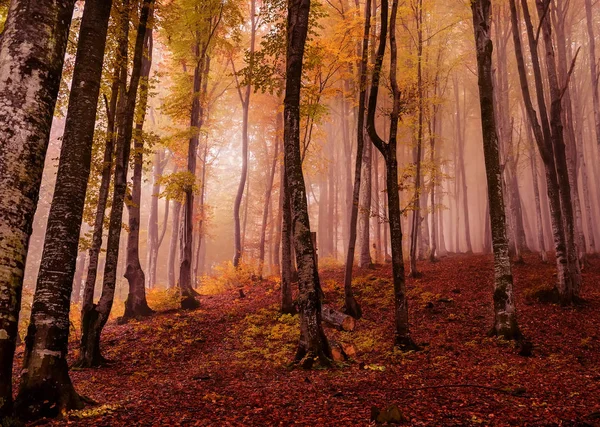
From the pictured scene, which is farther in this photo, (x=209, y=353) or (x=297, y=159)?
(x=209, y=353)

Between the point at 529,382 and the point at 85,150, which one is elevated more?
the point at 85,150

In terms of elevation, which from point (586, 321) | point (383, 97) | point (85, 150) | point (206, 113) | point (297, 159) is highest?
point (383, 97)

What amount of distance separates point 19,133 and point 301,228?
5.03 m

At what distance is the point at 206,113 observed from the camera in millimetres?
22031

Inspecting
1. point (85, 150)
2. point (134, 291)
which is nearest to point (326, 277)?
point (134, 291)

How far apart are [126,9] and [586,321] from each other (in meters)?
14.3

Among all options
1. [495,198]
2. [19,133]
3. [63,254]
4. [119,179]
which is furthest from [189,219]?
[19,133]

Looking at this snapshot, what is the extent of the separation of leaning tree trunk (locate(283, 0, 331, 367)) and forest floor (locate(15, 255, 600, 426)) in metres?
0.52

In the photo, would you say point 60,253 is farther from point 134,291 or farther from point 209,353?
point 134,291

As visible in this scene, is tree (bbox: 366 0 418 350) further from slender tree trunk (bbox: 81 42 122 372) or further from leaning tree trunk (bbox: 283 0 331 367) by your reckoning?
slender tree trunk (bbox: 81 42 122 372)

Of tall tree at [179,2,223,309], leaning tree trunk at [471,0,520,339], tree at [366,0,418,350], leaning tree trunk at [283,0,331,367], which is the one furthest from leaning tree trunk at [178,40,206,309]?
leaning tree trunk at [471,0,520,339]

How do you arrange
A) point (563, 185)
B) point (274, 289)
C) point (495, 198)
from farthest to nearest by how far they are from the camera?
1. point (274, 289)
2. point (563, 185)
3. point (495, 198)

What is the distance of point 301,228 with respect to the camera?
7719 mm

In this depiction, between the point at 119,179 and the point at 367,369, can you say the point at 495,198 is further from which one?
the point at 119,179
